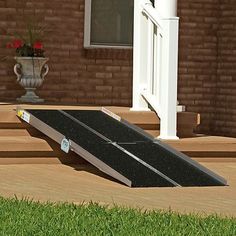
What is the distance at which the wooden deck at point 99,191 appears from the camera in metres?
9.43

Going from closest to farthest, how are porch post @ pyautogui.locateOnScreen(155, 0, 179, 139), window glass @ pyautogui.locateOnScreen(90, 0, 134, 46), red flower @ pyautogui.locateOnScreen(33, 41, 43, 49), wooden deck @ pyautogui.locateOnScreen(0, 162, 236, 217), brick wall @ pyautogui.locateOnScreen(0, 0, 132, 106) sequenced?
wooden deck @ pyautogui.locateOnScreen(0, 162, 236, 217) < porch post @ pyautogui.locateOnScreen(155, 0, 179, 139) < red flower @ pyautogui.locateOnScreen(33, 41, 43, 49) < brick wall @ pyautogui.locateOnScreen(0, 0, 132, 106) < window glass @ pyautogui.locateOnScreen(90, 0, 134, 46)

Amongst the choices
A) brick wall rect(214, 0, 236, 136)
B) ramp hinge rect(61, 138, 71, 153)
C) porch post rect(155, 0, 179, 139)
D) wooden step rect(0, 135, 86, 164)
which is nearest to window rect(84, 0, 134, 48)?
brick wall rect(214, 0, 236, 136)

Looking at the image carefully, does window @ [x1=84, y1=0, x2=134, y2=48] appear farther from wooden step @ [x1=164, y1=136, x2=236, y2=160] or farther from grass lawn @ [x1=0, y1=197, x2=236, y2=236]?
grass lawn @ [x1=0, y1=197, x2=236, y2=236]

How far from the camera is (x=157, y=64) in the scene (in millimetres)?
13234

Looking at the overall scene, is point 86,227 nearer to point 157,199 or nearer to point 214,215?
point 214,215

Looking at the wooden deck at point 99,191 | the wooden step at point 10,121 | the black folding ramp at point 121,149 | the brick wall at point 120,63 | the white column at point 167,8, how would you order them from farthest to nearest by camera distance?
the brick wall at point 120,63 < the white column at point 167,8 < the wooden step at point 10,121 < the black folding ramp at point 121,149 < the wooden deck at point 99,191

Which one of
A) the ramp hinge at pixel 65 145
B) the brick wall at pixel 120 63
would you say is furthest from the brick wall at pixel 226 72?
the ramp hinge at pixel 65 145

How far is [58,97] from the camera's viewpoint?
1603cm

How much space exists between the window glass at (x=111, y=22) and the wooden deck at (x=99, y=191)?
4.94m

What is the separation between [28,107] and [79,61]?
3015 millimetres

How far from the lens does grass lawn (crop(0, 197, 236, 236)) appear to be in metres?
7.64

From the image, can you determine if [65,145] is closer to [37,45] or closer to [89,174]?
[89,174]

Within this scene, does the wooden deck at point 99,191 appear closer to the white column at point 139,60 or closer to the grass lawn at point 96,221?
the grass lawn at point 96,221

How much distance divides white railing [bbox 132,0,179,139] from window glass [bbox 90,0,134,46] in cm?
282
